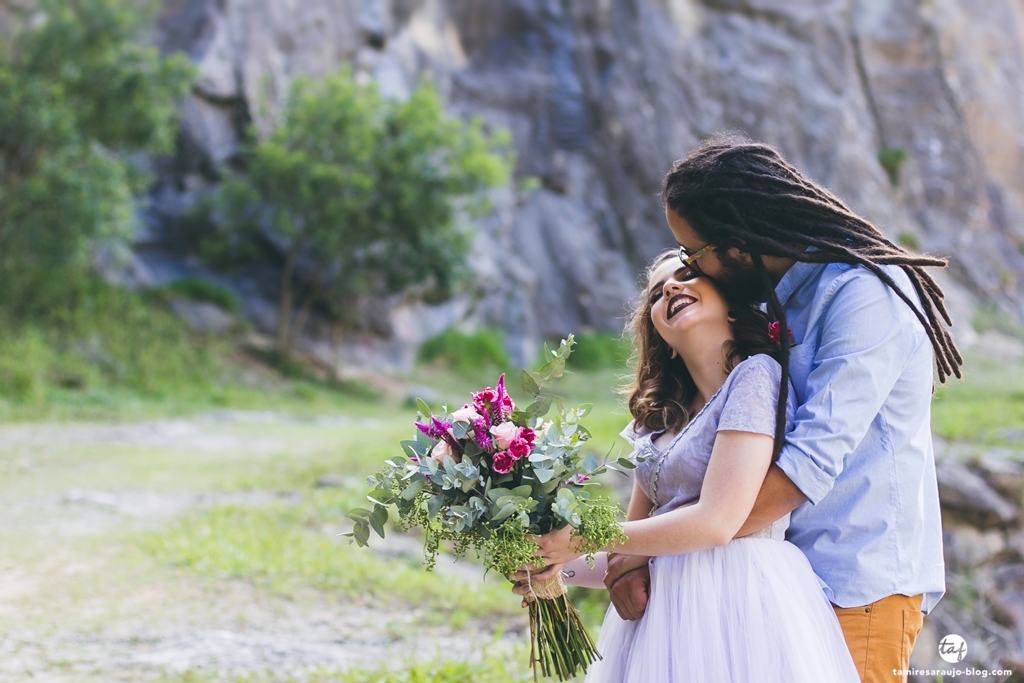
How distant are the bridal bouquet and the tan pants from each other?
22.9 inches

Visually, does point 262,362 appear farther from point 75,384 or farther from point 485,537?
point 485,537

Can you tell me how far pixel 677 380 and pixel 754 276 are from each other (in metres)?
0.36

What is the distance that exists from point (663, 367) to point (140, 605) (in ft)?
10.7

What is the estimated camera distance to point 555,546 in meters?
2.03

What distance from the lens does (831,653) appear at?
6.44 feet

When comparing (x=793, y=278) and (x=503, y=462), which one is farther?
(x=793, y=278)

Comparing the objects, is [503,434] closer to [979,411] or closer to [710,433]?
[710,433]

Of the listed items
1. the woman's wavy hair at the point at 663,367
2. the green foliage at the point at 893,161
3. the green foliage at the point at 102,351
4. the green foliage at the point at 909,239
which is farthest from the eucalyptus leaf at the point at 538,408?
the green foliage at the point at 893,161

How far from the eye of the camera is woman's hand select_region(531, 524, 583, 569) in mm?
2027

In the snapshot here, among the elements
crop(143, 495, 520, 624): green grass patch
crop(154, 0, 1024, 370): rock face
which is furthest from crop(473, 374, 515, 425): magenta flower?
crop(154, 0, 1024, 370): rock face

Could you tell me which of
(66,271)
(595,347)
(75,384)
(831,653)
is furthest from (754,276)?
(595,347)

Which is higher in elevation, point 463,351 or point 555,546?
point 463,351

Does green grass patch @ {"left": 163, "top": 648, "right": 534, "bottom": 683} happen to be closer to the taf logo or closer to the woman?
the woman

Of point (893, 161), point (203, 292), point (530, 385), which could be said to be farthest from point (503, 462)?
point (893, 161)
